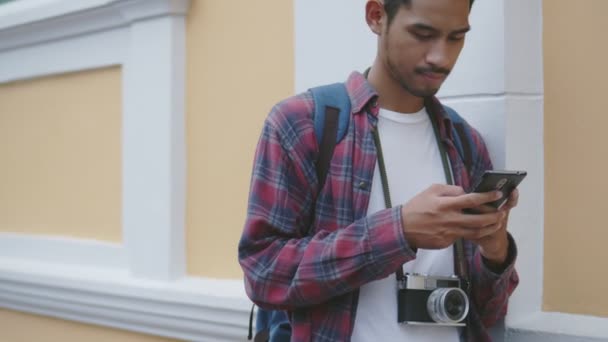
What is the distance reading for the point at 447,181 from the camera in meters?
2.19

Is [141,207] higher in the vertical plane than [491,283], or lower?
higher

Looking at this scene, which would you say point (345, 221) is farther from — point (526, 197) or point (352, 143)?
point (526, 197)

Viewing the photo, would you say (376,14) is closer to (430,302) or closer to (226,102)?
(430,302)

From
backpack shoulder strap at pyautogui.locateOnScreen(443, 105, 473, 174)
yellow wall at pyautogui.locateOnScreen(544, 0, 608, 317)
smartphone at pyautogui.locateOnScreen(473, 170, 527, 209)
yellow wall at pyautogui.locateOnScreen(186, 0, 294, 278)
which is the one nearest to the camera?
smartphone at pyautogui.locateOnScreen(473, 170, 527, 209)

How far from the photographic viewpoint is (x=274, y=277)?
6.57 ft

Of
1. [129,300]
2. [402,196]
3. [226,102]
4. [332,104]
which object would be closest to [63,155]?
[129,300]

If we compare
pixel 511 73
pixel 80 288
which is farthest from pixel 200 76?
pixel 511 73

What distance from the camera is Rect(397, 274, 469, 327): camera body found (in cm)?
203

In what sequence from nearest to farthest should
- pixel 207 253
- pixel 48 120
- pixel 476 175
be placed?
pixel 476 175, pixel 207 253, pixel 48 120

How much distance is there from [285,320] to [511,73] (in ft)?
3.24

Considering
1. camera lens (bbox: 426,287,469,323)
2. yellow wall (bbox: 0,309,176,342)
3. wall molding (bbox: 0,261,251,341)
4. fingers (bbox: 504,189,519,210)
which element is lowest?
yellow wall (bbox: 0,309,176,342)

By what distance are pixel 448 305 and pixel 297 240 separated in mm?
367

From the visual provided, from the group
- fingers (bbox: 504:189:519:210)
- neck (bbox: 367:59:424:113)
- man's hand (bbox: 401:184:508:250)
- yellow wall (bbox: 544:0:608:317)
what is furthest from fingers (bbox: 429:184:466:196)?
yellow wall (bbox: 544:0:608:317)

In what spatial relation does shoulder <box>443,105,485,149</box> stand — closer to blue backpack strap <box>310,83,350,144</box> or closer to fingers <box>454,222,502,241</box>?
blue backpack strap <box>310,83,350,144</box>
